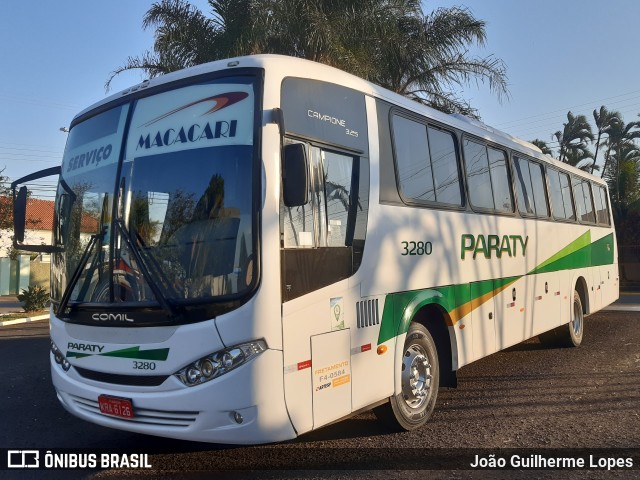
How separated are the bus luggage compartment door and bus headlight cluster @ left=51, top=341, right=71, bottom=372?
2161mm

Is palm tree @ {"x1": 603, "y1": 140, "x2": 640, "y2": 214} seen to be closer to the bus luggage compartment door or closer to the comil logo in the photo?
the bus luggage compartment door

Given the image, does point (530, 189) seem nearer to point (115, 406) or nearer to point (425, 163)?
point (425, 163)

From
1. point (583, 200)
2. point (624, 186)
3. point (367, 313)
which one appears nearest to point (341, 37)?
point (583, 200)

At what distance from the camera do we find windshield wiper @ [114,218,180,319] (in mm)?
4688

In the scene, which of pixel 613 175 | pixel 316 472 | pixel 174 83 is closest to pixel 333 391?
pixel 316 472

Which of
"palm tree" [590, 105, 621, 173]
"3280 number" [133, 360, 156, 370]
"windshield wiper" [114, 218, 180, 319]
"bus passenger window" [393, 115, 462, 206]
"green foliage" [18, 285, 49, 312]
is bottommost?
"3280 number" [133, 360, 156, 370]

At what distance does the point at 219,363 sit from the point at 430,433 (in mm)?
2612

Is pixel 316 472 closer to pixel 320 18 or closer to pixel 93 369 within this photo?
pixel 93 369

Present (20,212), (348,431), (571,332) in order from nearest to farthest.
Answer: (20,212), (348,431), (571,332)

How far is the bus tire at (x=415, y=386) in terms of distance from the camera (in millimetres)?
6039

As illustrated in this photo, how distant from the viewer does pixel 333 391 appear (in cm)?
508

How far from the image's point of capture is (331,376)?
5078 mm

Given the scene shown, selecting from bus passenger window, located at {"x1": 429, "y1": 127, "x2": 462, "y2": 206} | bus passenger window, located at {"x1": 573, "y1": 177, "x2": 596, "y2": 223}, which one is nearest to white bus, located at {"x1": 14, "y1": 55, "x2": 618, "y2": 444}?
bus passenger window, located at {"x1": 429, "y1": 127, "x2": 462, "y2": 206}

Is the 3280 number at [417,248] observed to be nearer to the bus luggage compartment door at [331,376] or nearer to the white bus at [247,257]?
the white bus at [247,257]
